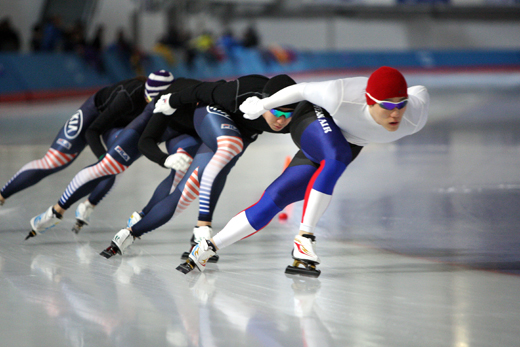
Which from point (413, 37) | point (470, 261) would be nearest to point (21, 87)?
point (470, 261)

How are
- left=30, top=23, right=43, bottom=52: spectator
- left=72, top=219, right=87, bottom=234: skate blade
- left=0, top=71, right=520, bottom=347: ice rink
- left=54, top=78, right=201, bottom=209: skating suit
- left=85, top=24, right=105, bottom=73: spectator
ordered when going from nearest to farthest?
1. left=0, top=71, right=520, bottom=347: ice rink
2. left=54, top=78, right=201, bottom=209: skating suit
3. left=72, top=219, right=87, bottom=234: skate blade
4. left=30, top=23, right=43, bottom=52: spectator
5. left=85, top=24, right=105, bottom=73: spectator

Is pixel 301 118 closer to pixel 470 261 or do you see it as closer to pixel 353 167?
pixel 470 261

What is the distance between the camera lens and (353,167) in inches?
267

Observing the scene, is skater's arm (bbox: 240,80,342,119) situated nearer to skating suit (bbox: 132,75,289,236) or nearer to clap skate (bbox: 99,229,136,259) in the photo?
skating suit (bbox: 132,75,289,236)

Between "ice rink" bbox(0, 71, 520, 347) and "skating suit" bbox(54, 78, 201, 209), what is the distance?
1.14 ft

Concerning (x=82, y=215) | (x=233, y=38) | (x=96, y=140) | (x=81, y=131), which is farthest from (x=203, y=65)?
(x=96, y=140)

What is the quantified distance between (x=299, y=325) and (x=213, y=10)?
25.3 metres

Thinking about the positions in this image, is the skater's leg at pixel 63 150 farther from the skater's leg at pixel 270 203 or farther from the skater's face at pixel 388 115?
the skater's face at pixel 388 115

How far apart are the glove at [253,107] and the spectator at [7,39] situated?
11.1 meters

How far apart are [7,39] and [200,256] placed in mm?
11622

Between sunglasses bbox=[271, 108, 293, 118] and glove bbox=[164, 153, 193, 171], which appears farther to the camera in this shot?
glove bbox=[164, 153, 193, 171]

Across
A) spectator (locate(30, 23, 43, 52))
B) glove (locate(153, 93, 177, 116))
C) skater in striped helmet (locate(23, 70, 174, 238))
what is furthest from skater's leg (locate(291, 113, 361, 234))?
spectator (locate(30, 23, 43, 52))

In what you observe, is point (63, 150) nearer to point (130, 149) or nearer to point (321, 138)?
point (130, 149)

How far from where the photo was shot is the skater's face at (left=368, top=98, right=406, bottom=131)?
2812 mm
